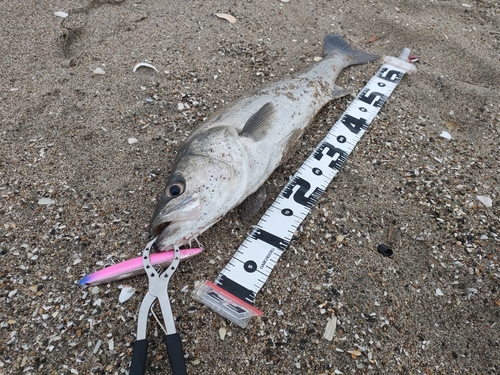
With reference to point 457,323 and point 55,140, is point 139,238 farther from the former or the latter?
point 457,323

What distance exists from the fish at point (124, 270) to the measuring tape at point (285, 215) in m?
0.34

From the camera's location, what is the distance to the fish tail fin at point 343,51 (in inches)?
185

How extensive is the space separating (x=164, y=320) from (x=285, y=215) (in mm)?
1390

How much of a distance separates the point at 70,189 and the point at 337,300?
257 centimetres

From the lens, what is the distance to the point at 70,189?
10.5 ft

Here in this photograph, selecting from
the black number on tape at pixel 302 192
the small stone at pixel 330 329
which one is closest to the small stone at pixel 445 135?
the black number on tape at pixel 302 192

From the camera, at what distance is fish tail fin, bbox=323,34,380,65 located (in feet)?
15.4

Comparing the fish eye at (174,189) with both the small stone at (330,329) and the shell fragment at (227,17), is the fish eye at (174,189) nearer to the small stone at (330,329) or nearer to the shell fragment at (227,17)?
the small stone at (330,329)

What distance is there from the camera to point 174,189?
2.70 metres

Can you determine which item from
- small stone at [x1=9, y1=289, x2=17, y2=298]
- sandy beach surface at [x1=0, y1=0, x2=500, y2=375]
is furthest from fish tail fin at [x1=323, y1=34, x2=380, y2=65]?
small stone at [x1=9, y1=289, x2=17, y2=298]

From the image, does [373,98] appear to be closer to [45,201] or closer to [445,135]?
[445,135]

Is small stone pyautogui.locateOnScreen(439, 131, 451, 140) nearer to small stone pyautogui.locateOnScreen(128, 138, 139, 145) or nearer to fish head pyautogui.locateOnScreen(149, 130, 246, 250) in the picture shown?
fish head pyautogui.locateOnScreen(149, 130, 246, 250)

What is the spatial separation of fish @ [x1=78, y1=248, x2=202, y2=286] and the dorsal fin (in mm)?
1315

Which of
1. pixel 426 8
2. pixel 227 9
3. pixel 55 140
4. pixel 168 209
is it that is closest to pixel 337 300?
pixel 168 209
